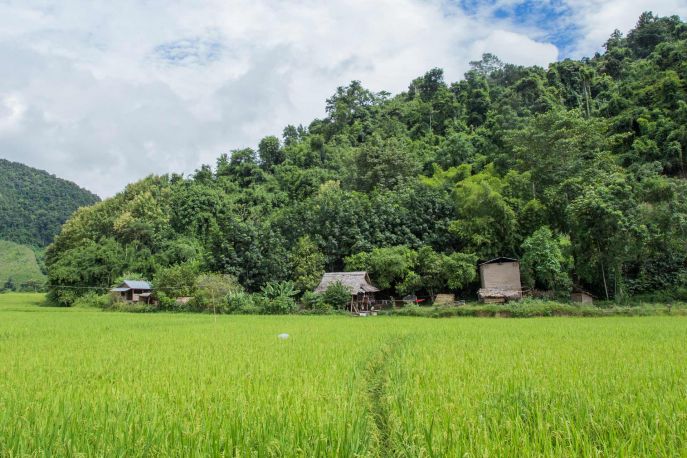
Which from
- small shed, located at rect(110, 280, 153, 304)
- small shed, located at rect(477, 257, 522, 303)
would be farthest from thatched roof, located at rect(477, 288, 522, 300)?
small shed, located at rect(110, 280, 153, 304)

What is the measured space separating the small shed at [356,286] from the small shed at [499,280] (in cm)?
686

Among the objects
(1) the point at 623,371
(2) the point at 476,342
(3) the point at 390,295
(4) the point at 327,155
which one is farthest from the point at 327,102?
(1) the point at 623,371

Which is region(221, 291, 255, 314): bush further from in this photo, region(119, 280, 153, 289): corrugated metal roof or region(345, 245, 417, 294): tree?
region(119, 280, 153, 289): corrugated metal roof

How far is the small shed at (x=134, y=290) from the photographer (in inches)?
1318

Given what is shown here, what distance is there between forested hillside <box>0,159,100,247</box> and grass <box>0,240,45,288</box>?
191 inches

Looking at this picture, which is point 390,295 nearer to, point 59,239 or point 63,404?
point 63,404

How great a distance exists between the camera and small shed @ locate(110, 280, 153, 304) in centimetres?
3347

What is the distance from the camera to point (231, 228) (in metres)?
32.5

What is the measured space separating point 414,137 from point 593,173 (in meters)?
23.7

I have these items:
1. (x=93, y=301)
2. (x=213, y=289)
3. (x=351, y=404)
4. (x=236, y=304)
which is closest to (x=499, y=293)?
(x=236, y=304)

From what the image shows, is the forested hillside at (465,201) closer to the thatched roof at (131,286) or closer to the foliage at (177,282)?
the foliage at (177,282)

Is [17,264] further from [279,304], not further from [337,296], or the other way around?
[337,296]

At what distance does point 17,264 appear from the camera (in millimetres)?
53906

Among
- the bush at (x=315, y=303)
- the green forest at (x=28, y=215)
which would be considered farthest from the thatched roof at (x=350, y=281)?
the green forest at (x=28, y=215)
